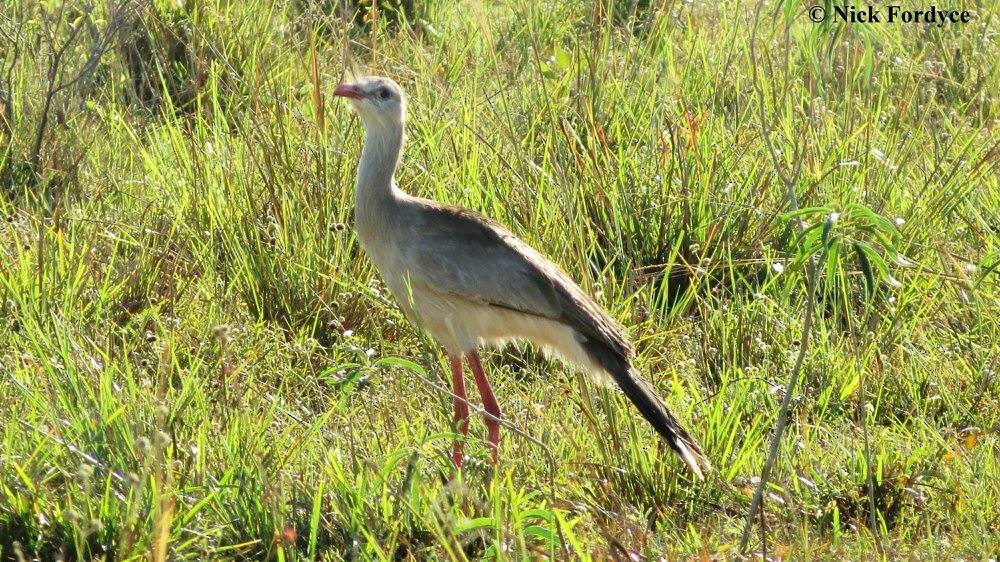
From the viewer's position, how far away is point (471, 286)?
4.08m

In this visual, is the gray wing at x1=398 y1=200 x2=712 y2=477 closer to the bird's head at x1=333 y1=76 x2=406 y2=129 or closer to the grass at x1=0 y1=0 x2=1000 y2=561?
the grass at x1=0 y1=0 x2=1000 y2=561

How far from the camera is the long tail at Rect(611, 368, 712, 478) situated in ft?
11.4

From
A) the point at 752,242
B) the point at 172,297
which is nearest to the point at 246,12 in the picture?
the point at 172,297

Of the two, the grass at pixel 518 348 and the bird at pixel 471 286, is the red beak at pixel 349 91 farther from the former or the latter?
the grass at pixel 518 348

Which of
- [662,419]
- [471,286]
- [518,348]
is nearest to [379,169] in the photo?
[471,286]

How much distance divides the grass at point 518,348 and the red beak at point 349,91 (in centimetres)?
34

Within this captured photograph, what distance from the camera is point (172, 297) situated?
4.28 metres

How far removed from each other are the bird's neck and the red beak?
4.2 inches

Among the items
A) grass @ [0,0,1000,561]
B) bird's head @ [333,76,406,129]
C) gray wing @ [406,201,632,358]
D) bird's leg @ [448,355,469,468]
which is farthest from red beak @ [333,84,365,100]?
bird's leg @ [448,355,469,468]

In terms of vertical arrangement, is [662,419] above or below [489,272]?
below

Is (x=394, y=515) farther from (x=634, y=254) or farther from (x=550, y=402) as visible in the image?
(x=634, y=254)

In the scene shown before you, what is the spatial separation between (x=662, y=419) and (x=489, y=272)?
2.51 feet

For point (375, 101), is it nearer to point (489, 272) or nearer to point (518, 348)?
point (489, 272)

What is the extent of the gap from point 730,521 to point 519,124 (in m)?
2.32
